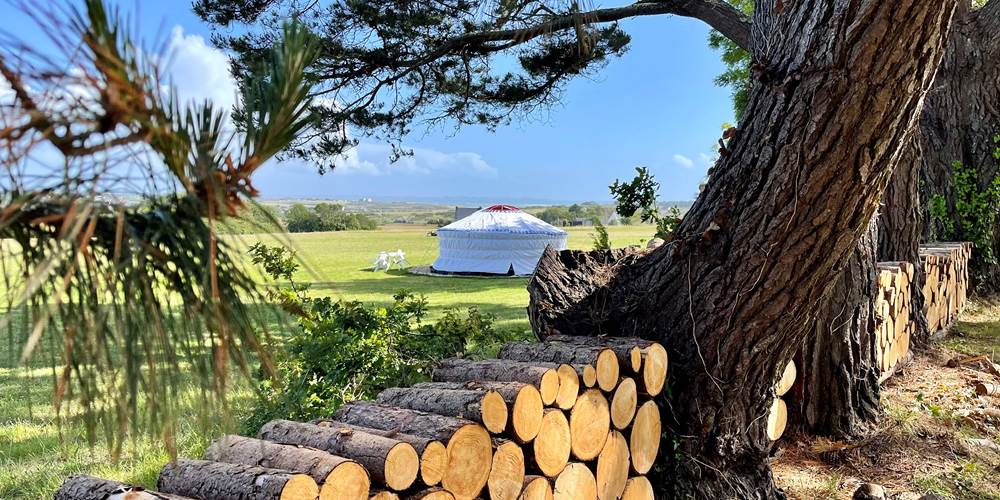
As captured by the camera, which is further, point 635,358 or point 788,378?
point 788,378

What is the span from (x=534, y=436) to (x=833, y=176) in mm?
1184

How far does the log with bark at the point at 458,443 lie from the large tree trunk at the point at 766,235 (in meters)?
0.95

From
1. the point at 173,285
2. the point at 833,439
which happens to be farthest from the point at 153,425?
the point at 833,439

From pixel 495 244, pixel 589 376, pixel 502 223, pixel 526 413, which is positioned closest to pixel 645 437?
pixel 589 376

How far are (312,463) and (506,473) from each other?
55 cm

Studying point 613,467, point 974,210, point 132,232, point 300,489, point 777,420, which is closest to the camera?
point 132,232

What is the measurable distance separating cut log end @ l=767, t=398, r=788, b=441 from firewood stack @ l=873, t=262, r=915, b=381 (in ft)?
3.62

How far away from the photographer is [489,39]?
5219mm

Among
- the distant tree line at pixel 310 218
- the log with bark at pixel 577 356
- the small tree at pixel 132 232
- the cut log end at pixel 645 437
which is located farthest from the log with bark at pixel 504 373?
the small tree at pixel 132 232

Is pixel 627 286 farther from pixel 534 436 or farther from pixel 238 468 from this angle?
pixel 238 468

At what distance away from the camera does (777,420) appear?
3143mm

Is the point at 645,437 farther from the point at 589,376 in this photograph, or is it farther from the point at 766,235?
the point at 766,235

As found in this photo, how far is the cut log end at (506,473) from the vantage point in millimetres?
1825

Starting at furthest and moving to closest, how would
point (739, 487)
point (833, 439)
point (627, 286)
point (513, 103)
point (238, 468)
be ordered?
point (513, 103)
point (833, 439)
point (627, 286)
point (739, 487)
point (238, 468)
